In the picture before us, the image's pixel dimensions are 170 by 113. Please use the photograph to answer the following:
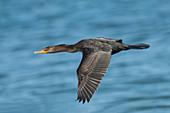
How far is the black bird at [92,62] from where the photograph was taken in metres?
7.15

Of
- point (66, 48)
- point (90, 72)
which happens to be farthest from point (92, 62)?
point (66, 48)

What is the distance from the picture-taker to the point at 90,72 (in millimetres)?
7402

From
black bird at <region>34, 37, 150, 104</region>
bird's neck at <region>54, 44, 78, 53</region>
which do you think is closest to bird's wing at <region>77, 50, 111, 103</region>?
black bird at <region>34, 37, 150, 104</region>

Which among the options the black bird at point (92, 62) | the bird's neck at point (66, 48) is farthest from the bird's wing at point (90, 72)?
the bird's neck at point (66, 48)

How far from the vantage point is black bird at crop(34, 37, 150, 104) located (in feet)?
23.5

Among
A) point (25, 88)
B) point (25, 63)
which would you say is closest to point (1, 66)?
point (25, 63)

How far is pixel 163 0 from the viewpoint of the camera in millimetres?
16578

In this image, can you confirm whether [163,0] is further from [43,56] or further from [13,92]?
[13,92]

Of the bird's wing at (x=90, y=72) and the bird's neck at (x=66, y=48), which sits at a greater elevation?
the bird's neck at (x=66, y=48)

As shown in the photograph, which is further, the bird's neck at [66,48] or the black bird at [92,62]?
the bird's neck at [66,48]

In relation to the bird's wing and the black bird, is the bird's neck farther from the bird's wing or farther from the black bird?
the bird's wing

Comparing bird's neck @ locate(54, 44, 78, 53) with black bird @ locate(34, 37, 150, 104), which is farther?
bird's neck @ locate(54, 44, 78, 53)

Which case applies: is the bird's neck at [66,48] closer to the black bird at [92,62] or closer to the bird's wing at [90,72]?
the black bird at [92,62]

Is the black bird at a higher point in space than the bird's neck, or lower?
lower
